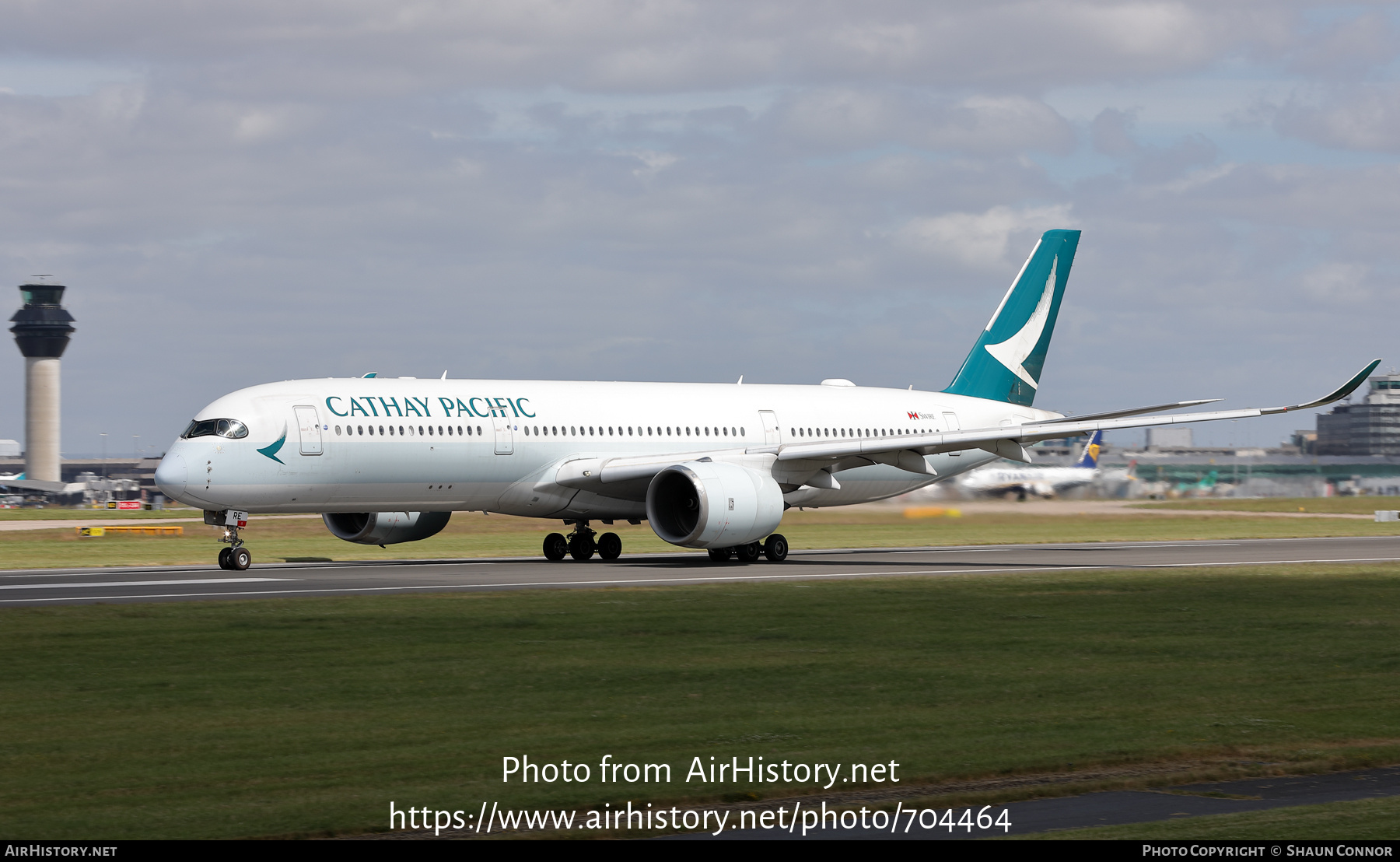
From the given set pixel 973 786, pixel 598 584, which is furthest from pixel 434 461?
pixel 973 786

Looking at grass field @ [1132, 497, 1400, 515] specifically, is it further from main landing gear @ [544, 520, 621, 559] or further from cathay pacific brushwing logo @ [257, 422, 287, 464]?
cathay pacific brushwing logo @ [257, 422, 287, 464]

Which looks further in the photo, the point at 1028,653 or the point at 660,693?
the point at 1028,653

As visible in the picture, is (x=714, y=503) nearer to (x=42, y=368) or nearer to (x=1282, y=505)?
(x=1282, y=505)

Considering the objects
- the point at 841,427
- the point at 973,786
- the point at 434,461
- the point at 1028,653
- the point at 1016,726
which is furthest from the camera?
the point at 841,427

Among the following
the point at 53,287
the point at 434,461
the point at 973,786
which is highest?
the point at 53,287

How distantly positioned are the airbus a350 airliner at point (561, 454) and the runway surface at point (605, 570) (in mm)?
1272

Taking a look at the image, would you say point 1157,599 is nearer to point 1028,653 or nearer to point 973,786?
point 1028,653

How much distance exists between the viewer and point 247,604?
23.6 meters

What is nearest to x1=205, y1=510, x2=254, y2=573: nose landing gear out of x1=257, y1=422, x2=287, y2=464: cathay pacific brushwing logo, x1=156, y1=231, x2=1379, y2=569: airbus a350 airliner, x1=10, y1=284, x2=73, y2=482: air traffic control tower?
x1=156, y1=231, x2=1379, y2=569: airbus a350 airliner

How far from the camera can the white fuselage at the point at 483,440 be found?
107 ft

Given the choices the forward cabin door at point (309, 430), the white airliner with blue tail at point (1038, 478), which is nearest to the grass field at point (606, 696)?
the forward cabin door at point (309, 430)

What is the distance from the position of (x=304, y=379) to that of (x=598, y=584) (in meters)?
10.0

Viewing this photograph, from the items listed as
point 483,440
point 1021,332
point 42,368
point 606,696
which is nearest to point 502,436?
point 483,440

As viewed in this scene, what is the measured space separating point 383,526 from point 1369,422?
129882mm
